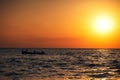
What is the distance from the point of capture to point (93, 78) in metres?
30.8

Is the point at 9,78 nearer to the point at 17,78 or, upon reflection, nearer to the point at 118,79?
the point at 17,78

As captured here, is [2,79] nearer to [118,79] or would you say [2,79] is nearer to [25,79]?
[25,79]

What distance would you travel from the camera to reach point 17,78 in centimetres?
2928

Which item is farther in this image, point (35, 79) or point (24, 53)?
point (24, 53)

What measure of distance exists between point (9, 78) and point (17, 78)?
886 mm

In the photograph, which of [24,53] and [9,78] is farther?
[24,53]

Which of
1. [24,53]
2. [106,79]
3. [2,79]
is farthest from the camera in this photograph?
[24,53]

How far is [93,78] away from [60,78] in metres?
4.01

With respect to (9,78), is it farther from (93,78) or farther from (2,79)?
(93,78)

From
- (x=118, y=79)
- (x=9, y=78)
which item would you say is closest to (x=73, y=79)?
(x=118, y=79)

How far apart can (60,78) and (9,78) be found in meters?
5.61

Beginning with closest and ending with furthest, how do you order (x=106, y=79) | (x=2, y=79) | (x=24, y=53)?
1. (x=2, y=79)
2. (x=106, y=79)
3. (x=24, y=53)

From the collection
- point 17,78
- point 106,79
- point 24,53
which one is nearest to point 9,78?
point 17,78

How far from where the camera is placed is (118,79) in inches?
1172
